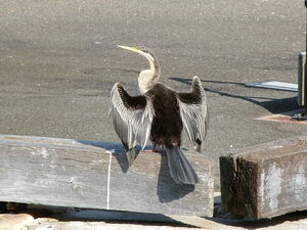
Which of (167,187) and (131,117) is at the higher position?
(131,117)

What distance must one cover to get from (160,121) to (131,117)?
8.8 inches

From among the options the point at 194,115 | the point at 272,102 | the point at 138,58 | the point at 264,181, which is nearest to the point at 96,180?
the point at 194,115

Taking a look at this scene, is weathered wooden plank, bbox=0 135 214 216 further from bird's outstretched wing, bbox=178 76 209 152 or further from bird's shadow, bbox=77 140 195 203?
bird's outstretched wing, bbox=178 76 209 152

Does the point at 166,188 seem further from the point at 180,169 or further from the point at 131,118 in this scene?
the point at 131,118

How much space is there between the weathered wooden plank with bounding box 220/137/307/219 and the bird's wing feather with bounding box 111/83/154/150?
62 cm

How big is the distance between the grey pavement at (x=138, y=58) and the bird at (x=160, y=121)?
2.83 m

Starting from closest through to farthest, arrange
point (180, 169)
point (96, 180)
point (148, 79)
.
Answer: point (180, 169) → point (96, 180) → point (148, 79)

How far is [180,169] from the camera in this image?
6.52 meters

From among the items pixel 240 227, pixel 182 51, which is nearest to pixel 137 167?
pixel 240 227

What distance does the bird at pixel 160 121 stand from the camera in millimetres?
6645

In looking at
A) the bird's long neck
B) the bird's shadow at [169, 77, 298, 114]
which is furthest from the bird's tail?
the bird's shadow at [169, 77, 298, 114]

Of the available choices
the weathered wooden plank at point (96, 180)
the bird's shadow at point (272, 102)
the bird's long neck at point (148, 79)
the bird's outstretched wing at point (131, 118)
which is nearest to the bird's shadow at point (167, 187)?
the weathered wooden plank at point (96, 180)

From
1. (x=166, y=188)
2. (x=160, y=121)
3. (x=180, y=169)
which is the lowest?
(x=166, y=188)

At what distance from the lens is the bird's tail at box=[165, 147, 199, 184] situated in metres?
6.49
